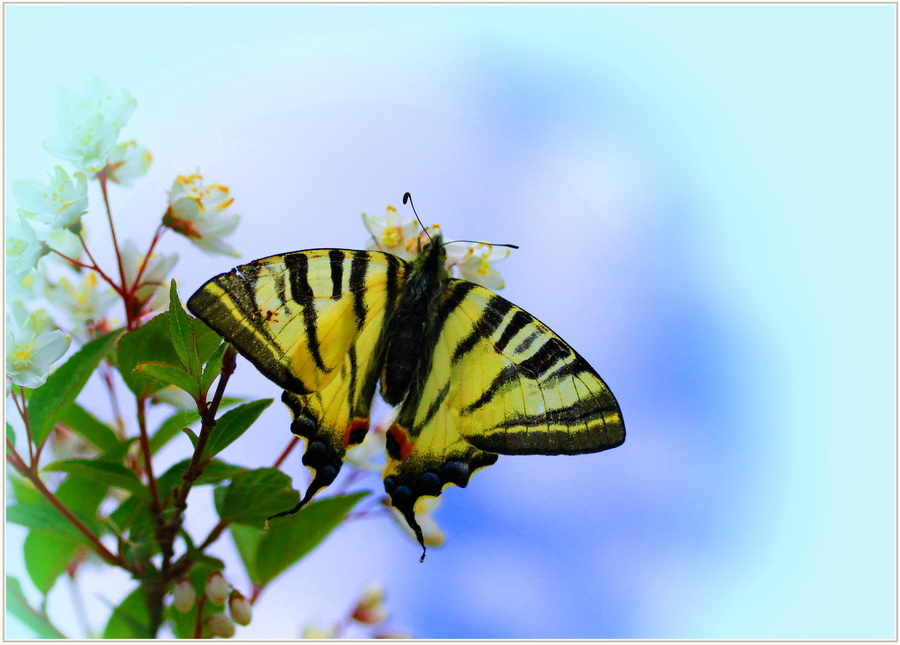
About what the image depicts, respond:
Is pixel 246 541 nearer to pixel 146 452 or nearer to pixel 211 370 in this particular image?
pixel 146 452

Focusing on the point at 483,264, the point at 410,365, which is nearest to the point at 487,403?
the point at 410,365

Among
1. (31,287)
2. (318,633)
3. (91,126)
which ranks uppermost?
(91,126)

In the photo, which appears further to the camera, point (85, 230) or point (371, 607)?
point (371, 607)

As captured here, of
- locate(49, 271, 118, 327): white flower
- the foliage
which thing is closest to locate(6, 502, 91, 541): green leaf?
the foliage

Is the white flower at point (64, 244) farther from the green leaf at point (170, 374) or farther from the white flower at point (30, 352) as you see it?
the green leaf at point (170, 374)

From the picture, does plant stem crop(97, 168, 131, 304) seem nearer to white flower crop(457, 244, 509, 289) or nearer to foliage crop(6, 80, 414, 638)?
foliage crop(6, 80, 414, 638)

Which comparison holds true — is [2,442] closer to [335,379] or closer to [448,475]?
[335,379]
